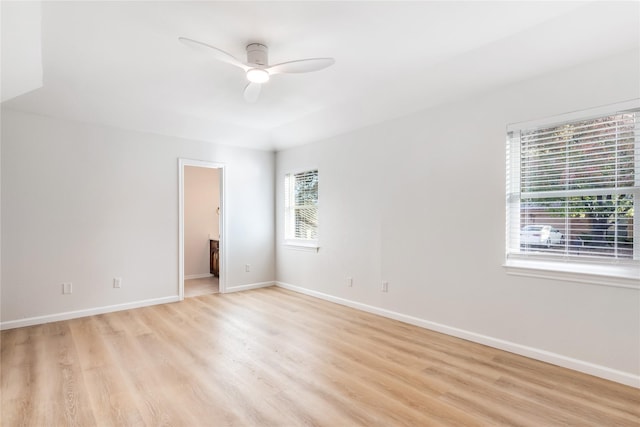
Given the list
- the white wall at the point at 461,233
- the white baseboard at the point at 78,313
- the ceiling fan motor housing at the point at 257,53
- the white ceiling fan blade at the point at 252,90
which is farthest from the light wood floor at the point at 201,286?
the ceiling fan motor housing at the point at 257,53

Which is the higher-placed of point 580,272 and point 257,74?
point 257,74

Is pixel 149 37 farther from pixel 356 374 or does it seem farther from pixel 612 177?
pixel 612 177

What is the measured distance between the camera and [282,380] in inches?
98.7

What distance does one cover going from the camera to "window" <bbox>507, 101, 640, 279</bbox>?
99.0 inches

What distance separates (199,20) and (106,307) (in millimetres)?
3799

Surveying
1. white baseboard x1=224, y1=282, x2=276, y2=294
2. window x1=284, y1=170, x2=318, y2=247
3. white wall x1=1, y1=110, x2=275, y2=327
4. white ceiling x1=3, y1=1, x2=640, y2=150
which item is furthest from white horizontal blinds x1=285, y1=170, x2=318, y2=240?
white ceiling x1=3, y1=1, x2=640, y2=150

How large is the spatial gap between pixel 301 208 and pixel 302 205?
0.06 meters

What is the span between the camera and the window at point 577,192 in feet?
8.25

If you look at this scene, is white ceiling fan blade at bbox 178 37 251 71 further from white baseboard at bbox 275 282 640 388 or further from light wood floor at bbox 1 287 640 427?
white baseboard at bbox 275 282 640 388

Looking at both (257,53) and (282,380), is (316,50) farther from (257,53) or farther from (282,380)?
(282,380)

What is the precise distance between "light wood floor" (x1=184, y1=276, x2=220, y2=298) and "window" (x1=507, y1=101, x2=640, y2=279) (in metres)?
4.46

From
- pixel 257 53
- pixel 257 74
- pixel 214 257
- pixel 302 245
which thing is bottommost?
pixel 214 257

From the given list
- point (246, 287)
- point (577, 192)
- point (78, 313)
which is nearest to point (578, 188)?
point (577, 192)

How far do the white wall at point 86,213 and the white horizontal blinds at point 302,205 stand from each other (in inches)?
42.5
